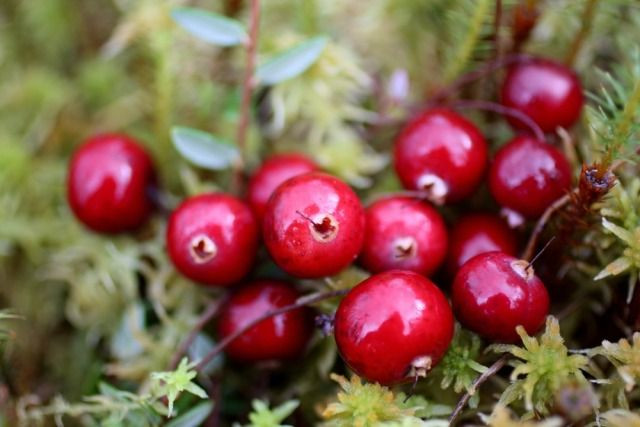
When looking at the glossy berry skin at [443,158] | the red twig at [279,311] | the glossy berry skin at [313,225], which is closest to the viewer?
the glossy berry skin at [313,225]

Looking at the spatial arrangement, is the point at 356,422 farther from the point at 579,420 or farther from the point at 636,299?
the point at 636,299

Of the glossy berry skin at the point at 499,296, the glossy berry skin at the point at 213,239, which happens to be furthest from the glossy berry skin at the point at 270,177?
the glossy berry skin at the point at 499,296

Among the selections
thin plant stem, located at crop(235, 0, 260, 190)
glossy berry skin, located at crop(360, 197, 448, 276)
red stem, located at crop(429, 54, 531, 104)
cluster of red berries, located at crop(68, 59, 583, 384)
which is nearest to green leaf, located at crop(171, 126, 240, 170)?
thin plant stem, located at crop(235, 0, 260, 190)

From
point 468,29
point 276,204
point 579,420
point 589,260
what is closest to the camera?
point 579,420

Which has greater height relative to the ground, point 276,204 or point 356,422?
point 276,204

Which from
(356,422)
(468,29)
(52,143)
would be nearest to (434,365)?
(356,422)

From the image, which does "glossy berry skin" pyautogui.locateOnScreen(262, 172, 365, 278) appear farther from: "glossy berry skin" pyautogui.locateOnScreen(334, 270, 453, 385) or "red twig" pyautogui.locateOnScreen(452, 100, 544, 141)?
"red twig" pyautogui.locateOnScreen(452, 100, 544, 141)

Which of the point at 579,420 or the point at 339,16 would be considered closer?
the point at 579,420

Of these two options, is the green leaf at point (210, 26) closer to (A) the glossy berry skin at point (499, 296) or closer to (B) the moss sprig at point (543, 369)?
(A) the glossy berry skin at point (499, 296)
